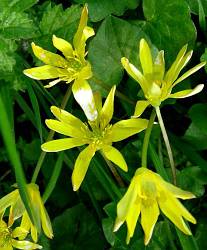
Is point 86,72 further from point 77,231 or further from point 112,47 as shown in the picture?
point 77,231

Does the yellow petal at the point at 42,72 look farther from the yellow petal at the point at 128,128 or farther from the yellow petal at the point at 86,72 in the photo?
the yellow petal at the point at 128,128

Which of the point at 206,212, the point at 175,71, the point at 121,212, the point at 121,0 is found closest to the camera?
the point at 121,212

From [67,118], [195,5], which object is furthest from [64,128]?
[195,5]

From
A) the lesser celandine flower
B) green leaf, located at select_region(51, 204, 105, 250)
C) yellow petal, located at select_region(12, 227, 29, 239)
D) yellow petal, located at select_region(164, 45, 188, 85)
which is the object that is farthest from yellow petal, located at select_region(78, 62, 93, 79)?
green leaf, located at select_region(51, 204, 105, 250)

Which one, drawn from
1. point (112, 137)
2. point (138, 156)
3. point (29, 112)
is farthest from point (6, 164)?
point (112, 137)

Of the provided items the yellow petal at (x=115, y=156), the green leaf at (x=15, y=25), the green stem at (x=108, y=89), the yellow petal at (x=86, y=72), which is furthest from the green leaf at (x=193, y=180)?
the green leaf at (x=15, y=25)

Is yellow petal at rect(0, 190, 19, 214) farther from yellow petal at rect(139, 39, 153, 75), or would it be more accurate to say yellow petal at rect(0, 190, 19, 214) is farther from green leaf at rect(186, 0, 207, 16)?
green leaf at rect(186, 0, 207, 16)

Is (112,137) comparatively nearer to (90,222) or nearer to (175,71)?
(175,71)
